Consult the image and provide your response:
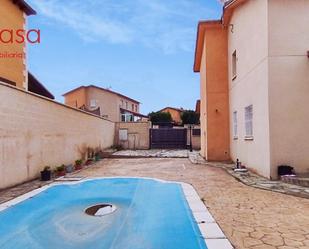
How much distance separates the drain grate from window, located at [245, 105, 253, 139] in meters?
7.00

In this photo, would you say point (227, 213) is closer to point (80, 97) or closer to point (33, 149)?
point (33, 149)

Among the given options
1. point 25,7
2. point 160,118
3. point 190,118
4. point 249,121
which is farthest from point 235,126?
point 160,118

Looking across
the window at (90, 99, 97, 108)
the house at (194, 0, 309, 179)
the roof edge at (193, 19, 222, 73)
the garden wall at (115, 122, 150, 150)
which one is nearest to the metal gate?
the garden wall at (115, 122, 150, 150)

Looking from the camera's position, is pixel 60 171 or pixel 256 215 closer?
pixel 256 215

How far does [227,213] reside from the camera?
22.5 feet

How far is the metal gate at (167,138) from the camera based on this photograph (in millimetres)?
31531

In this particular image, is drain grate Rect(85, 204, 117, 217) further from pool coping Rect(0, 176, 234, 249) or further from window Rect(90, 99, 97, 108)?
window Rect(90, 99, 97, 108)

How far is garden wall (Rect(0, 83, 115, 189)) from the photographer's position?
9984mm

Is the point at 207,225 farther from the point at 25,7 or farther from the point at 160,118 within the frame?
the point at 160,118

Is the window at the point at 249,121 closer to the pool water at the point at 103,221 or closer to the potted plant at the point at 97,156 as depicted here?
the pool water at the point at 103,221

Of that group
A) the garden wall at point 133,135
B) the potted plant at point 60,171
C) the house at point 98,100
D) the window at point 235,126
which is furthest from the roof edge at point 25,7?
the house at point 98,100

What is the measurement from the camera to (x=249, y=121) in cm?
1343

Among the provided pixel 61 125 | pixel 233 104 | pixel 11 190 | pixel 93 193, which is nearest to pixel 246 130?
pixel 233 104

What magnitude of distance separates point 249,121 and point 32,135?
28.8 ft
